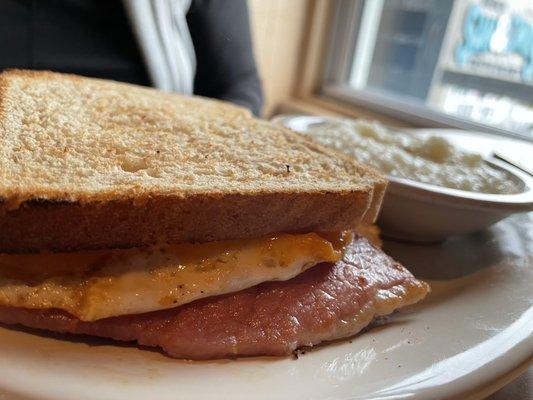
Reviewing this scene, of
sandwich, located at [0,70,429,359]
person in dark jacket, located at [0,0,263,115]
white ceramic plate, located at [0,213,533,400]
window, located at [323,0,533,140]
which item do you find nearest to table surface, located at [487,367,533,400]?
white ceramic plate, located at [0,213,533,400]

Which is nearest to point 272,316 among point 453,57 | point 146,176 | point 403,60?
point 146,176

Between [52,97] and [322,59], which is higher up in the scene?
[52,97]

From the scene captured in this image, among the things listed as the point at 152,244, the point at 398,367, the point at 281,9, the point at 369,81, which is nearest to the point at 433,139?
the point at 398,367

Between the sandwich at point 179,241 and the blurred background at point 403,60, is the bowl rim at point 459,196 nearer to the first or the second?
the sandwich at point 179,241

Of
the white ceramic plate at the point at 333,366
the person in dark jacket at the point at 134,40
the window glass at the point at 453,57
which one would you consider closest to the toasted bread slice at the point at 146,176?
the white ceramic plate at the point at 333,366

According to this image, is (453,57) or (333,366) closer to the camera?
(333,366)

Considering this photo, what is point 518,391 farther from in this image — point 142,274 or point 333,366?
point 142,274

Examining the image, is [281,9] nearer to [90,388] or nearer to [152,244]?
[152,244]

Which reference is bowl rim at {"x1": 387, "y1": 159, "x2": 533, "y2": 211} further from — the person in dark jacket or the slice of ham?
the person in dark jacket
